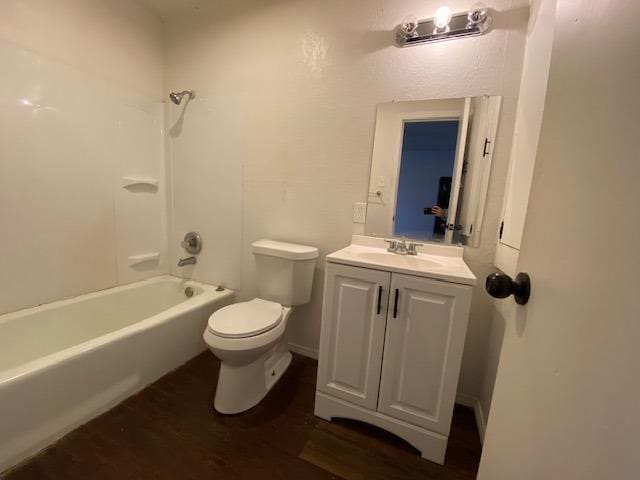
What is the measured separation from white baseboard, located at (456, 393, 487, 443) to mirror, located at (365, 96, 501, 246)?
871mm

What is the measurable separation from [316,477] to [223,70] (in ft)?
7.97

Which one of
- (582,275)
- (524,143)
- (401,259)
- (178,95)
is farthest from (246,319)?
(178,95)

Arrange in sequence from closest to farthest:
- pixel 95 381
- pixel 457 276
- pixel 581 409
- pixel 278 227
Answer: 1. pixel 581 409
2. pixel 457 276
3. pixel 95 381
4. pixel 278 227

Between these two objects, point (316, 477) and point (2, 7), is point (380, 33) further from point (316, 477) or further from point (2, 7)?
A: point (316, 477)

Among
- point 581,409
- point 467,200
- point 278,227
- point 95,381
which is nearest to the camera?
point 581,409

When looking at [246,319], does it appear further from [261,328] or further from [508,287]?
[508,287]

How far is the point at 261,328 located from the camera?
1341 millimetres

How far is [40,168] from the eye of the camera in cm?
150

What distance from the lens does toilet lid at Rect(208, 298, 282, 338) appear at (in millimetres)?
1295

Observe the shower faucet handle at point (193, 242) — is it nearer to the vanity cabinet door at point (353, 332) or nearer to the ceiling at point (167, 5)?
the vanity cabinet door at point (353, 332)

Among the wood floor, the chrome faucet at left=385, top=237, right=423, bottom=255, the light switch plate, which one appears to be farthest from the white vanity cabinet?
the light switch plate

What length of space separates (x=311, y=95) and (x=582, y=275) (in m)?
1.68

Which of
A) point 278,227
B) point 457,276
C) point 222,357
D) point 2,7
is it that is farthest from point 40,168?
point 457,276

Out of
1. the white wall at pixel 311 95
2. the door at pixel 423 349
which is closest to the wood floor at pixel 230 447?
the door at pixel 423 349
